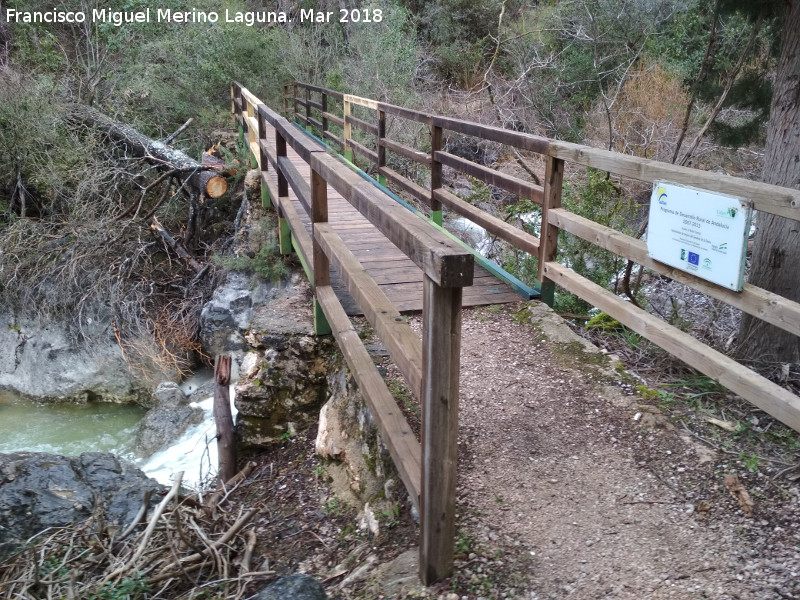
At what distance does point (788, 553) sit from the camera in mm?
2393

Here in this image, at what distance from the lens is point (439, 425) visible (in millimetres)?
2182

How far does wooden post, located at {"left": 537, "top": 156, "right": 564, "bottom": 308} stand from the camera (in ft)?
13.4

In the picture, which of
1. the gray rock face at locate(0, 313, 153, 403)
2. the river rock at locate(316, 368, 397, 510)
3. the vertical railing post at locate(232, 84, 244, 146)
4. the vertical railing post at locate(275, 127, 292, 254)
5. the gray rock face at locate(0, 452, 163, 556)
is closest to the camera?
the river rock at locate(316, 368, 397, 510)

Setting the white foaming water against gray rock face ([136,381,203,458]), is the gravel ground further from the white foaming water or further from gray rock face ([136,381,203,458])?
gray rock face ([136,381,203,458])

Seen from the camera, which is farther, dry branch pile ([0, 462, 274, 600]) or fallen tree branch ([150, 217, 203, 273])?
fallen tree branch ([150, 217, 203, 273])

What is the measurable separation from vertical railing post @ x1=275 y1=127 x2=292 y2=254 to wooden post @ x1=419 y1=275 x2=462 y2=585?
3862mm

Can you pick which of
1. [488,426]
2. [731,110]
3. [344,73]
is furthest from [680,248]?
[344,73]

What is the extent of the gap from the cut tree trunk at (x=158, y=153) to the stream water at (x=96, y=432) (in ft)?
9.52

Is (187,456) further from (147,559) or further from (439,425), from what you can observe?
(439,425)

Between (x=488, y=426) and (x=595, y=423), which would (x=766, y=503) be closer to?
(x=595, y=423)

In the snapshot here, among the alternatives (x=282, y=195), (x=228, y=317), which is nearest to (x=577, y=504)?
(x=282, y=195)

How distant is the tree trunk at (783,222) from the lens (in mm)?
4227

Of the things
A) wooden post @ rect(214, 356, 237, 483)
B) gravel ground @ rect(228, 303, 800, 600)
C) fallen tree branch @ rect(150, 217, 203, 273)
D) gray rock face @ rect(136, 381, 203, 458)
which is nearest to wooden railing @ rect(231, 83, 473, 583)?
gravel ground @ rect(228, 303, 800, 600)

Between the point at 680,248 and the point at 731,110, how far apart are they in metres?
8.73
